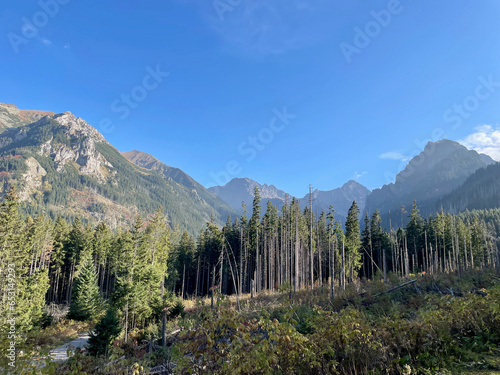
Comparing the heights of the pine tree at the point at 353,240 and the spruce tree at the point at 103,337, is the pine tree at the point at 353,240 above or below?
above

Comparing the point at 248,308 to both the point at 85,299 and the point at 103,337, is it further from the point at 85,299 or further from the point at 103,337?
the point at 85,299

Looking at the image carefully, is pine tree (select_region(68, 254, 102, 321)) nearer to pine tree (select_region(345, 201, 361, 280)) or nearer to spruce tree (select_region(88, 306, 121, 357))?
spruce tree (select_region(88, 306, 121, 357))

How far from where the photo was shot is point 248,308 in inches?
778

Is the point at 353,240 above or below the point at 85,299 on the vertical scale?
above

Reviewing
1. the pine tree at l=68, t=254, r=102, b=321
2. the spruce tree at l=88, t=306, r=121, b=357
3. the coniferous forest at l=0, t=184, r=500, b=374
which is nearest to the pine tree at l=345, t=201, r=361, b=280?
the coniferous forest at l=0, t=184, r=500, b=374

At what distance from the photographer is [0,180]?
19912 centimetres

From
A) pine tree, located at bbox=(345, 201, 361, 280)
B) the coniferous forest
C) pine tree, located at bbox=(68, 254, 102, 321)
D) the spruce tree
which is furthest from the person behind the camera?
pine tree, located at bbox=(345, 201, 361, 280)

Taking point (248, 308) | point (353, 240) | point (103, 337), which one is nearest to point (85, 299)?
point (103, 337)

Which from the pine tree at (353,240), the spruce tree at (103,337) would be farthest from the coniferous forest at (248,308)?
the pine tree at (353,240)

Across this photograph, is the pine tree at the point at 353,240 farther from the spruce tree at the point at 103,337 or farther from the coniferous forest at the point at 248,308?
the spruce tree at the point at 103,337

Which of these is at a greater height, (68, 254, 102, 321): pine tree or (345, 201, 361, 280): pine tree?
(345, 201, 361, 280): pine tree

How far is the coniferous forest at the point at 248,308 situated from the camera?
446cm

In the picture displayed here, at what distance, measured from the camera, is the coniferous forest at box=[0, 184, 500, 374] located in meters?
4.46

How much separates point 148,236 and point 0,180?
247135 mm
